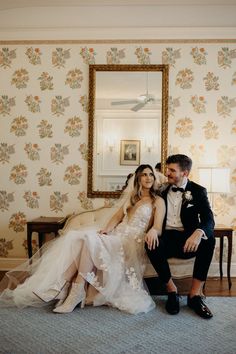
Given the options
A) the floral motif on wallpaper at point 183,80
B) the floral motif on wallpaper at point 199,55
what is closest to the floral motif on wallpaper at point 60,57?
the floral motif on wallpaper at point 183,80

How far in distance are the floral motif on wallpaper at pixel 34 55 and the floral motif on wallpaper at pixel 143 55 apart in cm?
114

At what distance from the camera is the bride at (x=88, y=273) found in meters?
2.48

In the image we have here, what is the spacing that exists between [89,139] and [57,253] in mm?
1574


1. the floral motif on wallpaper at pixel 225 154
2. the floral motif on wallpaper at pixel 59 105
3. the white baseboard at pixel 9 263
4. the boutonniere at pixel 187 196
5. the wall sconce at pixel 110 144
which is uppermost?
the floral motif on wallpaper at pixel 59 105

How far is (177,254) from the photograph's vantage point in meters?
2.74

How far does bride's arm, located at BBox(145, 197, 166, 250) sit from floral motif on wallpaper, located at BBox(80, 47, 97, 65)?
1913 millimetres

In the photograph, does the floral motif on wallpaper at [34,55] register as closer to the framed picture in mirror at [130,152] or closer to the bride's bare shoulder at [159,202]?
the framed picture in mirror at [130,152]

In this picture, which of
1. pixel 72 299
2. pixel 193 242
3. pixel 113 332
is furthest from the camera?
pixel 193 242

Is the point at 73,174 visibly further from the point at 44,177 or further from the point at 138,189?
the point at 138,189

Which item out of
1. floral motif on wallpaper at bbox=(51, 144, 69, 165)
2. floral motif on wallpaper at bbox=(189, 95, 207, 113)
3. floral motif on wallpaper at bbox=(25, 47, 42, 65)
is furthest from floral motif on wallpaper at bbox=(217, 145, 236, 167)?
floral motif on wallpaper at bbox=(25, 47, 42, 65)

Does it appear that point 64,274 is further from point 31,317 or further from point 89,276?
point 31,317

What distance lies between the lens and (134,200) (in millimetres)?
3021

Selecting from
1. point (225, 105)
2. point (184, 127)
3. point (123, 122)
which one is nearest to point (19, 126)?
point (123, 122)

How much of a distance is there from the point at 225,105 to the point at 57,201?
2.26 m
